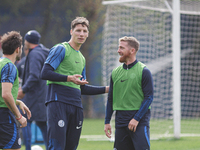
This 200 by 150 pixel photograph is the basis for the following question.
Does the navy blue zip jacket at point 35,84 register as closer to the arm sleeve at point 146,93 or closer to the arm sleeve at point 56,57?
the arm sleeve at point 56,57

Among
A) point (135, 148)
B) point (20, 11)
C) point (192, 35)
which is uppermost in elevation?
point (20, 11)

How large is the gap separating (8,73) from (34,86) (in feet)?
5.78

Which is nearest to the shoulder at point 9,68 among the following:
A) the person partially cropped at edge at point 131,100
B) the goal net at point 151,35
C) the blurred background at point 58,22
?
the person partially cropped at edge at point 131,100

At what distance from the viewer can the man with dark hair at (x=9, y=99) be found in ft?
10.9

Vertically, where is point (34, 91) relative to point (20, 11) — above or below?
below

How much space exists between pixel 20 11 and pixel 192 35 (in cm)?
868

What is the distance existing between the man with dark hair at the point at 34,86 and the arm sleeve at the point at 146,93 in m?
1.95

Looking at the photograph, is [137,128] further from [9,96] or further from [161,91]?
[161,91]

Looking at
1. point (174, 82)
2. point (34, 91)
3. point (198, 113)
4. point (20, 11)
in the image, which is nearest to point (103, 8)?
point (20, 11)

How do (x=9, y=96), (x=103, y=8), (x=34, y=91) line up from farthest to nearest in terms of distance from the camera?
(x=103, y=8), (x=34, y=91), (x=9, y=96)

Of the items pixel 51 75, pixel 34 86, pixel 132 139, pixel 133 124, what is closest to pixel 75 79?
pixel 51 75

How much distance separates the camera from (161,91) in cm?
1180

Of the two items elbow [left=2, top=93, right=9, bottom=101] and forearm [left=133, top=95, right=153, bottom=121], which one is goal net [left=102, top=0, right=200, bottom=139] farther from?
elbow [left=2, top=93, right=9, bottom=101]

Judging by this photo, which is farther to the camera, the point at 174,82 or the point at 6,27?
the point at 6,27
